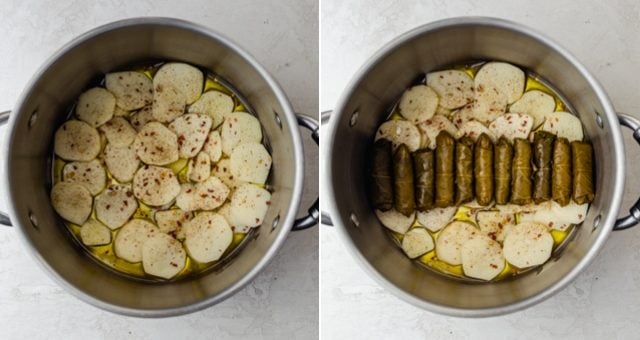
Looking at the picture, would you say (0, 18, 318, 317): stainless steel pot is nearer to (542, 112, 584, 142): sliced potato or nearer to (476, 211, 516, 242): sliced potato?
(476, 211, 516, 242): sliced potato

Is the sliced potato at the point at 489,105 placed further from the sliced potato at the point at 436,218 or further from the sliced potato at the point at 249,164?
the sliced potato at the point at 249,164

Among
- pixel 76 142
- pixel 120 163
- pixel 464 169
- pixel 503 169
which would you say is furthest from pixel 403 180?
pixel 76 142

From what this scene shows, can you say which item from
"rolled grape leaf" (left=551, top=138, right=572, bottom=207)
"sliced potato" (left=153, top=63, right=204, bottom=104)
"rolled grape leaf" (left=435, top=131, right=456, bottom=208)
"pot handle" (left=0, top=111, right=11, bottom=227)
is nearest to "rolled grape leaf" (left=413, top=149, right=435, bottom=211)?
"rolled grape leaf" (left=435, top=131, right=456, bottom=208)

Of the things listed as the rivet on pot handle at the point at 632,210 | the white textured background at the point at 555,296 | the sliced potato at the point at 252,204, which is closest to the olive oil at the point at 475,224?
the white textured background at the point at 555,296

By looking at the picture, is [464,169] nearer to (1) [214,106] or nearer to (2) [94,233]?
(1) [214,106]

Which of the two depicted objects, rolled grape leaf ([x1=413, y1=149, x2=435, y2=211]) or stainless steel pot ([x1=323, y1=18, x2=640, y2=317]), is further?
rolled grape leaf ([x1=413, y1=149, x2=435, y2=211])
